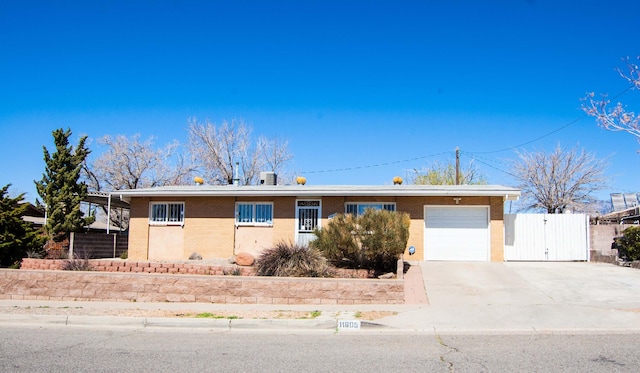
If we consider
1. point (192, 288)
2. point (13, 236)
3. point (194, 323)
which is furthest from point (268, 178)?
point (194, 323)

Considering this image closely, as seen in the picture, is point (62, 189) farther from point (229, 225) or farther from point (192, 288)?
point (192, 288)

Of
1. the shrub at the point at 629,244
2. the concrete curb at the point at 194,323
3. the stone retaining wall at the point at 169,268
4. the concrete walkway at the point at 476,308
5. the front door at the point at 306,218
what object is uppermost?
the front door at the point at 306,218

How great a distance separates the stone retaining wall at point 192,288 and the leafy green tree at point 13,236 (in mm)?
3338

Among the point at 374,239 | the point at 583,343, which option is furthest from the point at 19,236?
the point at 583,343

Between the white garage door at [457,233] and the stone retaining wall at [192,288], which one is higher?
the white garage door at [457,233]

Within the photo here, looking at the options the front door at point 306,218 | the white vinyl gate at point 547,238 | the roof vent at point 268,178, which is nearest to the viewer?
the white vinyl gate at point 547,238

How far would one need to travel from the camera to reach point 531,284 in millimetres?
14734

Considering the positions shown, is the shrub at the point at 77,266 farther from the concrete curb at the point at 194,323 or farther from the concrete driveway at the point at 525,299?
the concrete driveway at the point at 525,299

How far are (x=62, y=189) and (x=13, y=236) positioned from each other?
9472 mm

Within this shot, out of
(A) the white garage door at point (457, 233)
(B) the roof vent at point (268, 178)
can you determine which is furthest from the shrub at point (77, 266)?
(A) the white garage door at point (457, 233)

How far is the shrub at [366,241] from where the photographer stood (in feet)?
49.3

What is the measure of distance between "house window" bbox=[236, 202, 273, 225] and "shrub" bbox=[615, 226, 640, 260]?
485 inches

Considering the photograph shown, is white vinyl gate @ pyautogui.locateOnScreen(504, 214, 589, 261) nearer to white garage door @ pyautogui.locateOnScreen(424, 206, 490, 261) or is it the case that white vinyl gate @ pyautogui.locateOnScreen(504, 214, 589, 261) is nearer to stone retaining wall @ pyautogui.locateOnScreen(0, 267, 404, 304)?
white garage door @ pyautogui.locateOnScreen(424, 206, 490, 261)

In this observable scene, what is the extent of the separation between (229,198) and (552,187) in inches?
827
